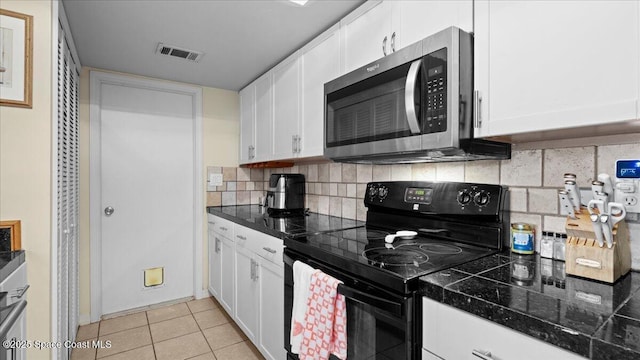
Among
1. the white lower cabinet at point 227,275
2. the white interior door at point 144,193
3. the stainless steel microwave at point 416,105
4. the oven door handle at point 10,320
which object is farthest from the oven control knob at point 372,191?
the white interior door at point 144,193

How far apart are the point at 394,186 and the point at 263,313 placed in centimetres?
109

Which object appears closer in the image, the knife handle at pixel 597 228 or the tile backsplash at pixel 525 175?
the knife handle at pixel 597 228

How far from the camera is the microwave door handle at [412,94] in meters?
1.20

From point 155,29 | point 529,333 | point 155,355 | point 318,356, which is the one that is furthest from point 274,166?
point 529,333

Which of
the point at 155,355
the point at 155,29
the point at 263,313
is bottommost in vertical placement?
the point at 155,355

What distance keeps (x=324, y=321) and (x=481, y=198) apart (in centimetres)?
83

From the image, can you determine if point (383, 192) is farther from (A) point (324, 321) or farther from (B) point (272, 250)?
(A) point (324, 321)

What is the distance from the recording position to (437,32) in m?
1.23

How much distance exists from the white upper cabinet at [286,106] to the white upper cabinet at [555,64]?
1.26 metres

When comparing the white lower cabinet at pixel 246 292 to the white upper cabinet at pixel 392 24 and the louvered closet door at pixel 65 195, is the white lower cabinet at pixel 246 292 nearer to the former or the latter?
the louvered closet door at pixel 65 195

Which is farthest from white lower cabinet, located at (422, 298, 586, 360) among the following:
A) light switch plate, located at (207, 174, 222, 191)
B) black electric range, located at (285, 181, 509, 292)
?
light switch plate, located at (207, 174, 222, 191)

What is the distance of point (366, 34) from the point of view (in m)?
1.60

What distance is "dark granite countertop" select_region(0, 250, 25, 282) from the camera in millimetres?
1064

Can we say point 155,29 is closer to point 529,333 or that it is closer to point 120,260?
point 120,260
